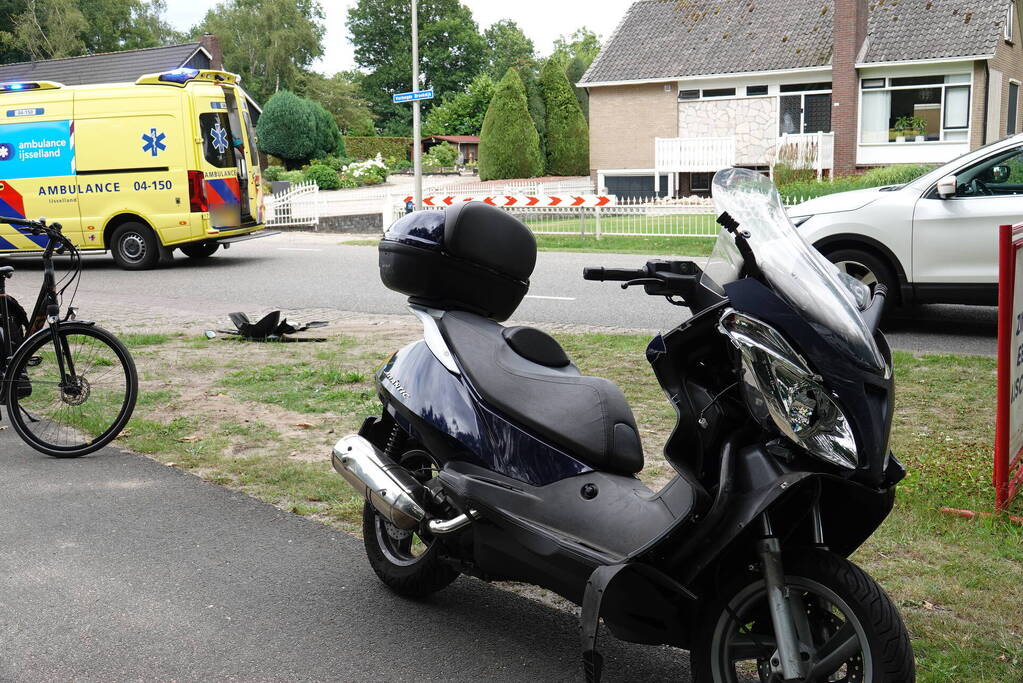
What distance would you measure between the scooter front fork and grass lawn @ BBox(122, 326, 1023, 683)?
2.61 feet

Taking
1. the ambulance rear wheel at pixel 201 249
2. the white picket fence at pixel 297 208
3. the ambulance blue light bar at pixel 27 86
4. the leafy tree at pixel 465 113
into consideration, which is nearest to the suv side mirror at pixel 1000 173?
the ambulance rear wheel at pixel 201 249

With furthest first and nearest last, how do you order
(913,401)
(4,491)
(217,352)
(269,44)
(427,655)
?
(269,44) → (217,352) → (913,401) → (4,491) → (427,655)

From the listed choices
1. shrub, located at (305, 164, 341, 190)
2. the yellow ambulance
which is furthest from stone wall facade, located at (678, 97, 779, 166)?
the yellow ambulance

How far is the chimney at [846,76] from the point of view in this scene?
31156 mm

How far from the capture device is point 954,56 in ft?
99.0

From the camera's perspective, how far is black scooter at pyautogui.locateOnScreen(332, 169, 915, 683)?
2.50m

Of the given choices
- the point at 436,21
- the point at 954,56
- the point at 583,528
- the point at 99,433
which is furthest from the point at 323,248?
the point at 436,21

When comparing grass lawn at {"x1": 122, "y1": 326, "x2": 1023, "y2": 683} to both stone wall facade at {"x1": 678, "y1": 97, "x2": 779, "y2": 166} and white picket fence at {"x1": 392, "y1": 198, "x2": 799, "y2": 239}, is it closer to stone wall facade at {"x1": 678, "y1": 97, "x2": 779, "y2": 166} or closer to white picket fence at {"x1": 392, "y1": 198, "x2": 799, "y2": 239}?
white picket fence at {"x1": 392, "y1": 198, "x2": 799, "y2": 239}

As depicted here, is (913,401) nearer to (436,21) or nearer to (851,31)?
(851,31)

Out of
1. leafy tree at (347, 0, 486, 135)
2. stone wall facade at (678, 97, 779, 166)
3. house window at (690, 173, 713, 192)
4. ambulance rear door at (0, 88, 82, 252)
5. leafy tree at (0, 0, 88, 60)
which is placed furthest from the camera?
leafy tree at (347, 0, 486, 135)

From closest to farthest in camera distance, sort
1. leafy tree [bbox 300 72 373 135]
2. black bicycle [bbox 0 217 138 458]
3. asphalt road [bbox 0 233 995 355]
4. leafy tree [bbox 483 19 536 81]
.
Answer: black bicycle [bbox 0 217 138 458] < asphalt road [bbox 0 233 995 355] < leafy tree [bbox 300 72 373 135] < leafy tree [bbox 483 19 536 81]

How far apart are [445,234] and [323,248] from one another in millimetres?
16632

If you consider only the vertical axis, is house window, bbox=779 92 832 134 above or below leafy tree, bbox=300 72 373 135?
below

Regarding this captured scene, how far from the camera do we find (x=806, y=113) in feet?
109
